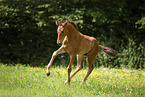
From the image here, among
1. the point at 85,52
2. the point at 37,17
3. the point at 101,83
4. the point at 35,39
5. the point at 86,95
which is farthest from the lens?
the point at 35,39

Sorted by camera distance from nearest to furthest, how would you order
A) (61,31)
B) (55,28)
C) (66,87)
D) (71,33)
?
(61,31), (66,87), (71,33), (55,28)

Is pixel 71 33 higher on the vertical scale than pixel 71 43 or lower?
higher

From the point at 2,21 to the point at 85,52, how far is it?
682 centimetres

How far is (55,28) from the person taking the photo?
1129 cm

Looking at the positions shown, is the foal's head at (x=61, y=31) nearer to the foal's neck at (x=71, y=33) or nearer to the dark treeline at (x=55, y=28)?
the foal's neck at (x=71, y=33)

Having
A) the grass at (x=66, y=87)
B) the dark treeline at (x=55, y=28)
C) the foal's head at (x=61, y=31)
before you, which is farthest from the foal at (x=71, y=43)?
the dark treeline at (x=55, y=28)

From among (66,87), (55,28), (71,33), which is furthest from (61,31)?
(55,28)

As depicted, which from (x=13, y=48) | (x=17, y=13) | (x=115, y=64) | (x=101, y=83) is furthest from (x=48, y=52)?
(x=101, y=83)

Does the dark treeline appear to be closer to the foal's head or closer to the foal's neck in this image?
the foal's neck

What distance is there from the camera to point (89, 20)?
448 inches

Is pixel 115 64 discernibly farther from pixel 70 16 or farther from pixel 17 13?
pixel 17 13

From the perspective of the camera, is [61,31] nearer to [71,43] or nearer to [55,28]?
[71,43]

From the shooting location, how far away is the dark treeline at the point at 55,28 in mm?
10688

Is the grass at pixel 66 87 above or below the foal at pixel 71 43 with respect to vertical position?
below
